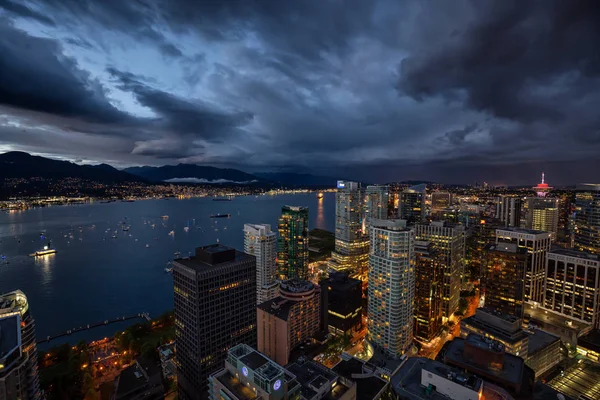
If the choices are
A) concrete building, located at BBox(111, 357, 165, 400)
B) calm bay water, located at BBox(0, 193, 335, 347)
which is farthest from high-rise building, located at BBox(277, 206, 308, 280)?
concrete building, located at BBox(111, 357, 165, 400)

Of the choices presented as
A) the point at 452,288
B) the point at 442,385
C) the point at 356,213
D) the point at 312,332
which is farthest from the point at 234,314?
the point at 356,213

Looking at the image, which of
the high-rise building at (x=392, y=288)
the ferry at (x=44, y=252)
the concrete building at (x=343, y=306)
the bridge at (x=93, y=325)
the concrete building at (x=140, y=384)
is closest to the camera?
the concrete building at (x=140, y=384)

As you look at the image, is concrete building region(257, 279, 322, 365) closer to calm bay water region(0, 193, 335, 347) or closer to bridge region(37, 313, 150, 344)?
bridge region(37, 313, 150, 344)

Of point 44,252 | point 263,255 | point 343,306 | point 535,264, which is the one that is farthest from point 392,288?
point 44,252

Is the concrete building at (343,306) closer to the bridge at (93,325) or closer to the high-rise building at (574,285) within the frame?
the bridge at (93,325)

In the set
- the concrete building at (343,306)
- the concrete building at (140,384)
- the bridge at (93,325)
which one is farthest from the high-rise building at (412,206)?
the concrete building at (140,384)

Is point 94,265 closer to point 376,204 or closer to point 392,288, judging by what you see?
point 392,288
